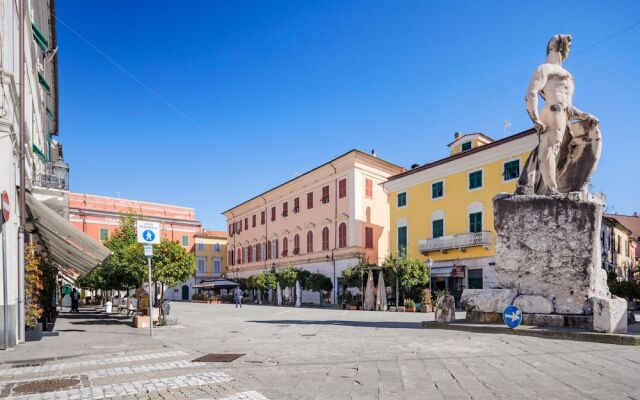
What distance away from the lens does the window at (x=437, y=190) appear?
30906 millimetres

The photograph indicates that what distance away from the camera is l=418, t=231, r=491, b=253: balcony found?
27125 mm

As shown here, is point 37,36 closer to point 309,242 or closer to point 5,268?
point 5,268

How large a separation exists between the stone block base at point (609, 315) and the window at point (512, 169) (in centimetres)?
1836

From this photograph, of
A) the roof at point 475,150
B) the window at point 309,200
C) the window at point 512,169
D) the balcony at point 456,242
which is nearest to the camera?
the roof at point 475,150

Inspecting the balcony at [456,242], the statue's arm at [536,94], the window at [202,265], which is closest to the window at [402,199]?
the balcony at [456,242]

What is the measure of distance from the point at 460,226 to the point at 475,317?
19.0 metres

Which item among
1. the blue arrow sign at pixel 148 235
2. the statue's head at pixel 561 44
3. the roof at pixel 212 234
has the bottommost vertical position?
the roof at pixel 212 234

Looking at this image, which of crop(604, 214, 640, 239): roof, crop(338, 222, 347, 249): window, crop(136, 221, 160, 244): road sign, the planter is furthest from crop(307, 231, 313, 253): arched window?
crop(604, 214, 640, 239): roof

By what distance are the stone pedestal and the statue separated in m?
0.57

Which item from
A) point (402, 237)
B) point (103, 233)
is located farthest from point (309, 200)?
point (103, 233)

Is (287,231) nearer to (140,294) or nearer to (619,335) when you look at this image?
(140,294)

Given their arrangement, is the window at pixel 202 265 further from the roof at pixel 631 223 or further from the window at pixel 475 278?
the roof at pixel 631 223

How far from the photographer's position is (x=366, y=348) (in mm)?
8367

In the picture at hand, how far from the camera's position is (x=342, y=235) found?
36.4m
